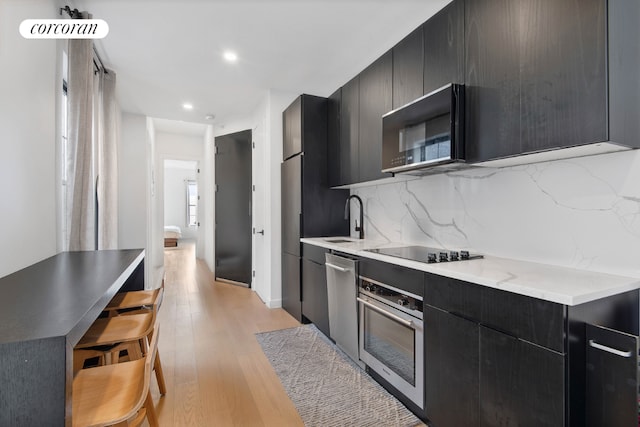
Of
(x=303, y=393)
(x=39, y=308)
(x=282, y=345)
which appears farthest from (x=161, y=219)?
(x=39, y=308)

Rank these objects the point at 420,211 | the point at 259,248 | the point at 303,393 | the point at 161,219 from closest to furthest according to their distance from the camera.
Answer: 1. the point at 303,393
2. the point at 420,211
3. the point at 259,248
4. the point at 161,219

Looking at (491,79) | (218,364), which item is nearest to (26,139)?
(218,364)

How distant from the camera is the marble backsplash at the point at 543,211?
53.7 inches

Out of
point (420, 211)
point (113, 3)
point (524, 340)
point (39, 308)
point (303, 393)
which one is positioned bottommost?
point (303, 393)

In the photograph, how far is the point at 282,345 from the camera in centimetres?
267

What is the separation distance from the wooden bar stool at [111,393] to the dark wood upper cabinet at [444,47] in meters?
1.99

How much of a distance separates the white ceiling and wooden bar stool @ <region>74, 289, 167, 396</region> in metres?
2.03

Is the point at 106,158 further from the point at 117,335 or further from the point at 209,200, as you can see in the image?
the point at 209,200

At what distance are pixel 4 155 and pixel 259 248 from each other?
113 inches

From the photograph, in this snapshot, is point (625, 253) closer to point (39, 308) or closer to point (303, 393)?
point (303, 393)

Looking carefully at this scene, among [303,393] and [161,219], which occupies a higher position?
[161,219]

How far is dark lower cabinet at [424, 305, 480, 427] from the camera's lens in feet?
4.46

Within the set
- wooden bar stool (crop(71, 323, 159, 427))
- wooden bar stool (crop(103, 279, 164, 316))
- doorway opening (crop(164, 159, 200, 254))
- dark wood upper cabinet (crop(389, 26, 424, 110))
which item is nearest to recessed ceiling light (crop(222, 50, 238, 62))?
dark wood upper cabinet (crop(389, 26, 424, 110))

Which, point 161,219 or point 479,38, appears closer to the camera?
point 479,38
